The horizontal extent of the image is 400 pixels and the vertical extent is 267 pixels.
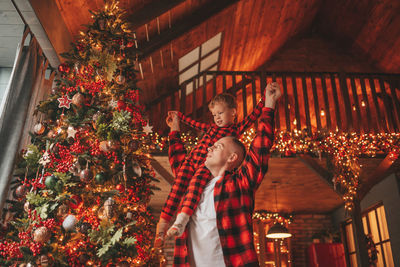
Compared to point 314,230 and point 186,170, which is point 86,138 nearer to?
point 186,170

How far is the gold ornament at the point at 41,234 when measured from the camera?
196cm

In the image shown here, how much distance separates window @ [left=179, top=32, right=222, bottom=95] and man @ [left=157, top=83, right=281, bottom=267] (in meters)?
4.43

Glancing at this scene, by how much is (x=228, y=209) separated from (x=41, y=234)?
1133mm

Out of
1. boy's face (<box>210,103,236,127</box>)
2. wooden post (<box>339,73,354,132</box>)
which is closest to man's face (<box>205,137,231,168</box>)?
boy's face (<box>210,103,236,127</box>)

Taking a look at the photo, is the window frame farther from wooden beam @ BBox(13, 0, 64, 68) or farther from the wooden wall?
wooden beam @ BBox(13, 0, 64, 68)

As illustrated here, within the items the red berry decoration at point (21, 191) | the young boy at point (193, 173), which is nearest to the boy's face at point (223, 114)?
the young boy at point (193, 173)

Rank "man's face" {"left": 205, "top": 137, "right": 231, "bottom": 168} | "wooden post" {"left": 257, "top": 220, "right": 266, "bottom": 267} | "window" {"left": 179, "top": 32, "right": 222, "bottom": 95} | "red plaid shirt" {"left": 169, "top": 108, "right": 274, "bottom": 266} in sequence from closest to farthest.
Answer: "red plaid shirt" {"left": 169, "top": 108, "right": 274, "bottom": 266}, "man's face" {"left": 205, "top": 137, "right": 231, "bottom": 168}, "window" {"left": 179, "top": 32, "right": 222, "bottom": 95}, "wooden post" {"left": 257, "top": 220, "right": 266, "bottom": 267}

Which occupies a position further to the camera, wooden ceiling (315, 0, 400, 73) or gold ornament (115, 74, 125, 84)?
wooden ceiling (315, 0, 400, 73)

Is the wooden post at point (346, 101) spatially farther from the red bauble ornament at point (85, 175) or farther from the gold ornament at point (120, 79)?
the red bauble ornament at point (85, 175)

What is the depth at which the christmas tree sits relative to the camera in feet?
6.68

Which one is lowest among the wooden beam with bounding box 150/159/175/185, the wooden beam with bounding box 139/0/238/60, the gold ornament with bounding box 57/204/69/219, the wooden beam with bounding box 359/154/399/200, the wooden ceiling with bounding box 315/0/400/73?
the gold ornament with bounding box 57/204/69/219

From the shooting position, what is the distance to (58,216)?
2.10 metres

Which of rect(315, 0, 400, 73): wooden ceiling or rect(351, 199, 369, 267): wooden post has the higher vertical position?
rect(315, 0, 400, 73): wooden ceiling

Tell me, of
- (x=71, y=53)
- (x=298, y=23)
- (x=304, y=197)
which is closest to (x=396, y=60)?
(x=298, y=23)
